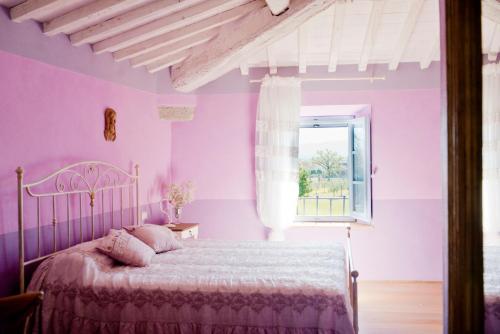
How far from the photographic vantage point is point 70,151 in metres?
3.47

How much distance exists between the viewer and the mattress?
2561 mm

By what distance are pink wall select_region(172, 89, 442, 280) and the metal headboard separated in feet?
4.50

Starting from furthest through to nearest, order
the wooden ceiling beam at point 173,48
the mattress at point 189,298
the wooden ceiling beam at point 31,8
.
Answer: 1. the wooden ceiling beam at point 173,48
2. the wooden ceiling beam at point 31,8
3. the mattress at point 189,298

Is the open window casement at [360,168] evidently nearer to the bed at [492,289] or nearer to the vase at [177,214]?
the vase at [177,214]

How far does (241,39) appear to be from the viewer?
369 centimetres

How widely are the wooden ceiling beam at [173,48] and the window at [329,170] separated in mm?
1993

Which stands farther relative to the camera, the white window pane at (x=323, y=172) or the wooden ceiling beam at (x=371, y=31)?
the white window pane at (x=323, y=172)

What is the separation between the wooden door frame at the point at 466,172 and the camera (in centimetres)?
139

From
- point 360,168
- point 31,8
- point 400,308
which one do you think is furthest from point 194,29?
point 400,308

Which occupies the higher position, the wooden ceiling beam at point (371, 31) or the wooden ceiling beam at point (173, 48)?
the wooden ceiling beam at point (371, 31)

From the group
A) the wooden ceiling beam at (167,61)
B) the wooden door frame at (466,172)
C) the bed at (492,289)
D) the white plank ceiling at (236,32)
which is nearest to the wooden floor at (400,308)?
the bed at (492,289)

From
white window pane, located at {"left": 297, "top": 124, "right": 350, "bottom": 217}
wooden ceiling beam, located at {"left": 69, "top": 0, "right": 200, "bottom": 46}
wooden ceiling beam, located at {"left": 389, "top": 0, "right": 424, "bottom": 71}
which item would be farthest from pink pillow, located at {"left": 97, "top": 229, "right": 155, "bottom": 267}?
wooden ceiling beam, located at {"left": 389, "top": 0, "right": 424, "bottom": 71}

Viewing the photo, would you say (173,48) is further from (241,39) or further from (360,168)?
(360,168)

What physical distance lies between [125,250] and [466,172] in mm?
2518
